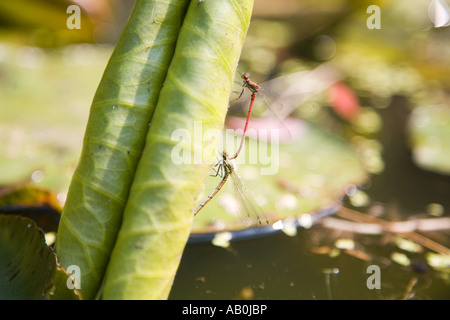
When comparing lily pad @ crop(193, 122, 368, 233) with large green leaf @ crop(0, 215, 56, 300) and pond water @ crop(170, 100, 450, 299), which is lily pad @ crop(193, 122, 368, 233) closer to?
pond water @ crop(170, 100, 450, 299)

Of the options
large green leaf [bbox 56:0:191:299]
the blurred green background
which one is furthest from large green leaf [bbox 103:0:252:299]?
the blurred green background

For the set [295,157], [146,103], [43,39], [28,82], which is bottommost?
[295,157]

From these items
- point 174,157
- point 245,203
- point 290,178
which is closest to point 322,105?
point 290,178

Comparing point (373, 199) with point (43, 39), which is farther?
point (43, 39)

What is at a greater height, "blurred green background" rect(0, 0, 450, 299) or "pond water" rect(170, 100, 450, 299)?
"blurred green background" rect(0, 0, 450, 299)

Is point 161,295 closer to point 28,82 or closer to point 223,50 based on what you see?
point 223,50
